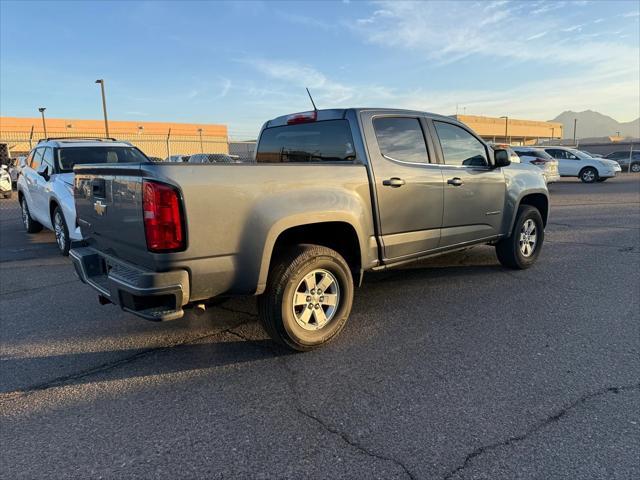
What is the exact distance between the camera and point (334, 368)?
344 cm

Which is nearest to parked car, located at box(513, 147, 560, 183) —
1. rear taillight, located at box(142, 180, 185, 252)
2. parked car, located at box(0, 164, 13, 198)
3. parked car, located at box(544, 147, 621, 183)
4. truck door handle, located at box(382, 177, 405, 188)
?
parked car, located at box(544, 147, 621, 183)

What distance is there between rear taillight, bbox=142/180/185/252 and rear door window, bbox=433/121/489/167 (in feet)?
10.2

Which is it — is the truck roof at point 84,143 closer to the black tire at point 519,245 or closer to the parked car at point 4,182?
the black tire at point 519,245

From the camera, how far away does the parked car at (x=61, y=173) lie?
6492 mm

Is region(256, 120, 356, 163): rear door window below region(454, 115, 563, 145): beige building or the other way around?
below

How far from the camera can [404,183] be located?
4.31 metres

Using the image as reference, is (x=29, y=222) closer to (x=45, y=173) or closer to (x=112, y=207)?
(x=45, y=173)

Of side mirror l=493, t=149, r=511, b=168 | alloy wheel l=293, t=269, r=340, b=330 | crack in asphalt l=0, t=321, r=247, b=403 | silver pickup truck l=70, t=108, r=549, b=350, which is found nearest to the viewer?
silver pickup truck l=70, t=108, r=549, b=350

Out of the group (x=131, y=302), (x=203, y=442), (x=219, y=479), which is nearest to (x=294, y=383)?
(x=203, y=442)

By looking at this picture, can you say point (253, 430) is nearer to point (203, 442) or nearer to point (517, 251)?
point (203, 442)

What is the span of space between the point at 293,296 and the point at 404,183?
63.1 inches

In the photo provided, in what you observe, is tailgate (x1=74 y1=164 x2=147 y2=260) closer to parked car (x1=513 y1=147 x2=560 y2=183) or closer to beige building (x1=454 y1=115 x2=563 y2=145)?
parked car (x1=513 y1=147 x2=560 y2=183)

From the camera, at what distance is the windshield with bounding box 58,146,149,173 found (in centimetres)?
714

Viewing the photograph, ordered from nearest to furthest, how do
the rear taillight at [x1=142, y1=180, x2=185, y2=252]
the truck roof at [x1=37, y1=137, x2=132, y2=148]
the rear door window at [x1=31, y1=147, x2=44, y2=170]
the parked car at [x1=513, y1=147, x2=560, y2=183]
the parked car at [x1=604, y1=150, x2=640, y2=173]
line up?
1. the rear taillight at [x1=142, y1=180, x2=185, y2=252]
2. the truck roof at [x1=37, y1=137, x2=132, y2=148]
3. the rear door window at [x1=31, y1=147, x2=44, y2=170]
4. the parked car at [x1=513, y1=147, x2=560, y2=183]
5. the parked car at [x1=604, y1=150, x2=640, y2=173]
